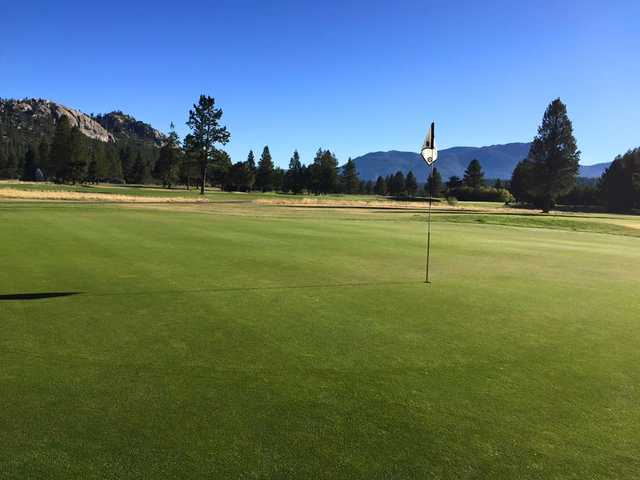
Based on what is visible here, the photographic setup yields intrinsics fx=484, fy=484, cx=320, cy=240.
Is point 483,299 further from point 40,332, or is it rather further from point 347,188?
point 347,188

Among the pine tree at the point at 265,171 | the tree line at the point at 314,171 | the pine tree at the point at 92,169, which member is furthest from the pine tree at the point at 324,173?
the pine tree at the point at 92,169

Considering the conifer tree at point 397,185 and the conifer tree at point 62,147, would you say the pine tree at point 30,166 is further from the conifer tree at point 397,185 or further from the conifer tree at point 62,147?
the conifer tree at point 397,185

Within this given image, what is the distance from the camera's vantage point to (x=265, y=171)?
129125 mm

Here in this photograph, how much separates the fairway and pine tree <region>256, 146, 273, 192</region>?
121 metres

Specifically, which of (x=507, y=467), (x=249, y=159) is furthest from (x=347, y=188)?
(x=507, y=467)

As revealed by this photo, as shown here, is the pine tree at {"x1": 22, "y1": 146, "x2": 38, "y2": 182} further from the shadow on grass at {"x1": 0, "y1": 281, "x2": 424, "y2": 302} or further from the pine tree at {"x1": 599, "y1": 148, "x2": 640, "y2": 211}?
the shadow on grass at {"x1": 0, "y1": 281, "x2": 424, "y2": 302}

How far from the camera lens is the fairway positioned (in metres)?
3.41

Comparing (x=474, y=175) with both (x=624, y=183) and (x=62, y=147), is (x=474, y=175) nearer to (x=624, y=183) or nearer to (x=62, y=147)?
(x=624, y=183)

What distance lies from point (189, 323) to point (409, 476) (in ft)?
13.5

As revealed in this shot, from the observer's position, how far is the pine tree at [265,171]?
12898 cm

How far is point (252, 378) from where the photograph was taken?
4754mm

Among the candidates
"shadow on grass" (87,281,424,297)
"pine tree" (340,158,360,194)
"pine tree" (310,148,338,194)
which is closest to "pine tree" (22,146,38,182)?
"pine tree" (310,148,338,194)

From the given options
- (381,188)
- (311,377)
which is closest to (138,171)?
(381,188)

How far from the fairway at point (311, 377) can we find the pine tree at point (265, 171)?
120513 mm
